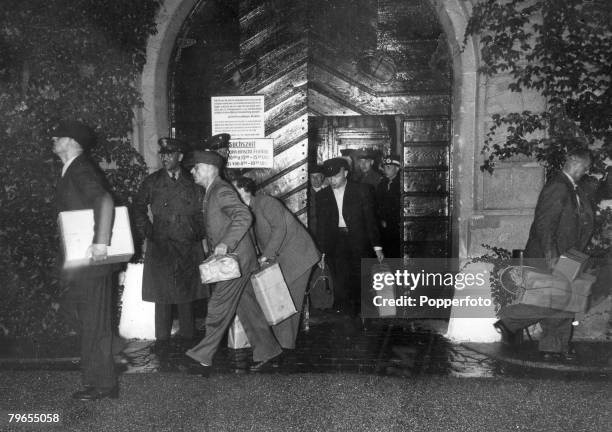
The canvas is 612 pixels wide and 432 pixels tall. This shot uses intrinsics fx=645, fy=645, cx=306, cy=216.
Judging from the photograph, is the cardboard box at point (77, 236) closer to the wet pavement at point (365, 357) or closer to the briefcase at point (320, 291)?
the wet pavement at point (365, 357)

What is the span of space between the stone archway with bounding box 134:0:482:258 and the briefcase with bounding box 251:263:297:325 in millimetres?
2507

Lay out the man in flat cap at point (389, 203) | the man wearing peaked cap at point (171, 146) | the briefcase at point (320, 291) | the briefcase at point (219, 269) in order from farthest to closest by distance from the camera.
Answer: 1. the man in flat cap at point (389, 203)
2. the briefcase at point (320, 291)
3. the man wearing peaked cap at point (171, 146)
4. the briefcase at point (219, 269)

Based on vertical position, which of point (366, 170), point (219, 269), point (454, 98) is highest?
point (454, 98)

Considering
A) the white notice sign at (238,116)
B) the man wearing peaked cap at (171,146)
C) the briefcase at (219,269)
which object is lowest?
the briefcase at (219,269)

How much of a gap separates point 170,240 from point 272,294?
149 centimetres

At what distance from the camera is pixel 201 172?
5223mm

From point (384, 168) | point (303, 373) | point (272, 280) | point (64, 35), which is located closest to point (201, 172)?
point (272, 280)

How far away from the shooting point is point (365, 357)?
5.67 m

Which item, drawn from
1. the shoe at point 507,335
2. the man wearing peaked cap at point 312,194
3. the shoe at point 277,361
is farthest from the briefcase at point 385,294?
the shoe at point 277,361

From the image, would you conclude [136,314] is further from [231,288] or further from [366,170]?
[366,170]

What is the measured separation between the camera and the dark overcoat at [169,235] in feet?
20.4

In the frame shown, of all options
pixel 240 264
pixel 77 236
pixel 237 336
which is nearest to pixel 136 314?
pixel 237 336

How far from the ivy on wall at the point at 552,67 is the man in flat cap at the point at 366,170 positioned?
1550mm

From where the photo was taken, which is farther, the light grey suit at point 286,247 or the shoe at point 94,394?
the light grey suit at point 286,247
